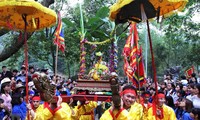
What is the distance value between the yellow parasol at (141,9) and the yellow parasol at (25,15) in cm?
114

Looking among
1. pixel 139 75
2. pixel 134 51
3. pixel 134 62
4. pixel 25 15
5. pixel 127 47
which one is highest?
pixel 25 15

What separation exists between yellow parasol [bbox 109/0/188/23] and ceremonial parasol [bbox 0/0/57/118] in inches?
44.9

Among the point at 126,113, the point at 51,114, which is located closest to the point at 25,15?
the point at 51,114

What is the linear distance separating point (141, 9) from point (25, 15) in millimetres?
2083

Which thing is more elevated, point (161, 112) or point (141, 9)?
point (141, 9)

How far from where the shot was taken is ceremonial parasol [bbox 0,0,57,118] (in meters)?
5.15

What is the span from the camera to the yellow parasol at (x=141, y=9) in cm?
514

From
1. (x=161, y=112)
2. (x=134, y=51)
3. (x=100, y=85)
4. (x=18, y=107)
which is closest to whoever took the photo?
(x=161, y=112)

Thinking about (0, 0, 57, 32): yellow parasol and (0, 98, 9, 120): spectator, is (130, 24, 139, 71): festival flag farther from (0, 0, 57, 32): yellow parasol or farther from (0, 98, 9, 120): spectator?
(0, 98, 9, 120): spectator

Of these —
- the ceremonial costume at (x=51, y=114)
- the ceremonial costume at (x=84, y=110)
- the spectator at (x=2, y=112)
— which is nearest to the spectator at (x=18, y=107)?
the spectator at (x=2, y=112)

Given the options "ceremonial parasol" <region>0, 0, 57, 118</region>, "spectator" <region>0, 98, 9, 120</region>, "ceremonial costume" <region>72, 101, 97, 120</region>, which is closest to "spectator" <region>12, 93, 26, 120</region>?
"spectator" <region>0, 98, 9, 120</region>

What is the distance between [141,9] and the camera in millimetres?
5137

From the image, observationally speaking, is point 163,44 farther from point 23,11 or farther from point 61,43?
point 23,11

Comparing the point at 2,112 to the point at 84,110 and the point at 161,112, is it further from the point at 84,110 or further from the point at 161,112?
the point at 161,112
